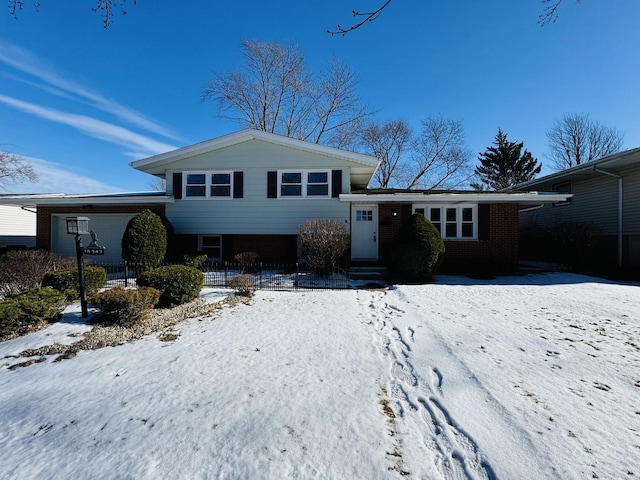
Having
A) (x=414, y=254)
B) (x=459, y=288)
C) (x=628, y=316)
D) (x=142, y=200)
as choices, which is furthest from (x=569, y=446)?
(x=142, y=200)

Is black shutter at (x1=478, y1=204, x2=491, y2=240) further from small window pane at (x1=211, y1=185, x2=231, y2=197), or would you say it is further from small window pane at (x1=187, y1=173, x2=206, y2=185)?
small window pane at (x1=187, y1=173, x2=206, y2=185)

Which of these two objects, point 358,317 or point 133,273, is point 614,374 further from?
point 133,273

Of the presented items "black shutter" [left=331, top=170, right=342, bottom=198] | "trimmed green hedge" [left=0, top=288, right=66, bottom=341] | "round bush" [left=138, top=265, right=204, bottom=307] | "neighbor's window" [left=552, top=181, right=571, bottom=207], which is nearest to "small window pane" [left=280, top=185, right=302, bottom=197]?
"black shutter" [left=331, top=170, right=342, bottom=198]

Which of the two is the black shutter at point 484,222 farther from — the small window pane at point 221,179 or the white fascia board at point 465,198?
the small window pane at point 221,179

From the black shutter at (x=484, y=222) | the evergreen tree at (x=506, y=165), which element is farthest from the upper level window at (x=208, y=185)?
the evergreen tree at (x=506, y=165)

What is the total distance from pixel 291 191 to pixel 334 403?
34.4 feet

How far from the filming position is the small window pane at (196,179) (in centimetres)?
1326

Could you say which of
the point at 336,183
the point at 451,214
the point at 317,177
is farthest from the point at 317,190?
the point at 451,214

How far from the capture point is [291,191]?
12.8 metres

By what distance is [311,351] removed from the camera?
4.36 m

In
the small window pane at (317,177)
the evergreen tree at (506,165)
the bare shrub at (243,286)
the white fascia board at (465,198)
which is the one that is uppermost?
the evergreen tree at (506,165)

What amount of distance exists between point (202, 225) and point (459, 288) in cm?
1012

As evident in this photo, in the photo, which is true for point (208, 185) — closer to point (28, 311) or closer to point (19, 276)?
point (19, 276)

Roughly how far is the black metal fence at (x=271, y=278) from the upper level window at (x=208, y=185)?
314cm
